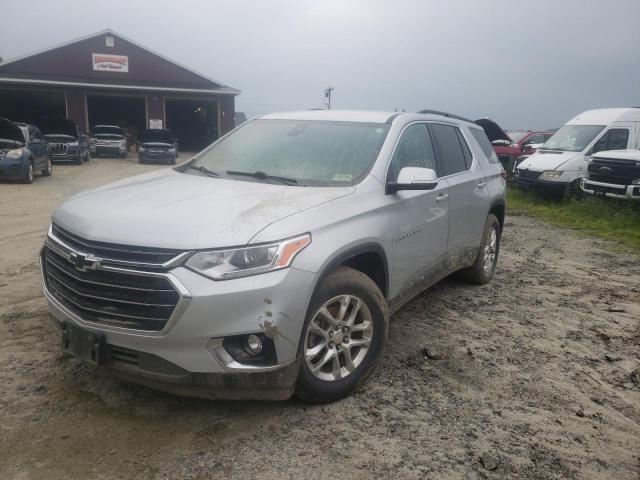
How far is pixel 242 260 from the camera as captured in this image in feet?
8.89

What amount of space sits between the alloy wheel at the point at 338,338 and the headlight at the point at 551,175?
10.9 meters

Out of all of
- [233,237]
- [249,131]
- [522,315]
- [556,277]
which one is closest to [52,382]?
[233,237]

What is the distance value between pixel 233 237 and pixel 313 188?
910mm

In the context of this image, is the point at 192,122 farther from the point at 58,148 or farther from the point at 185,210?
the point at 185,210

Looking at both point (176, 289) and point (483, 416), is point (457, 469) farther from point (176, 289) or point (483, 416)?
point (176, 289)

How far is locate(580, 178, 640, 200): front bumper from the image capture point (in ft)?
36.3

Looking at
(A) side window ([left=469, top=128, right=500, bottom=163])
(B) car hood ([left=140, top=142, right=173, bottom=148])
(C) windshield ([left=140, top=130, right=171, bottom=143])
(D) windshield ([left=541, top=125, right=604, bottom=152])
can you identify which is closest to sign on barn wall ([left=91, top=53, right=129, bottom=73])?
(C) windshield ([left=140, top=130, right=171, bottom=143])

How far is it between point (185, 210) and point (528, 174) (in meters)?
12.0

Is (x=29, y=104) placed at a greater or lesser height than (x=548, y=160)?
greater

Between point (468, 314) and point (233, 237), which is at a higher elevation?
point (233, 237)

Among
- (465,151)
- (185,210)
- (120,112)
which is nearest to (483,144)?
(465,151)

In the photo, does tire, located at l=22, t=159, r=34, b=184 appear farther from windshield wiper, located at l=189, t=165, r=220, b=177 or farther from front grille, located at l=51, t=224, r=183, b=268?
front grille, located at l=51, t=224, r=183, b=268

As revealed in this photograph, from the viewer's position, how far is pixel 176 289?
2600 millimetres

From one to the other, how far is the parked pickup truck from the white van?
68 cm
